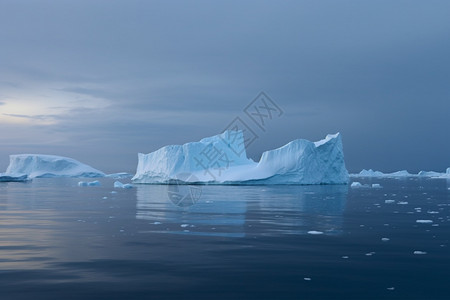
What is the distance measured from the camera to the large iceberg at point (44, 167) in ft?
250

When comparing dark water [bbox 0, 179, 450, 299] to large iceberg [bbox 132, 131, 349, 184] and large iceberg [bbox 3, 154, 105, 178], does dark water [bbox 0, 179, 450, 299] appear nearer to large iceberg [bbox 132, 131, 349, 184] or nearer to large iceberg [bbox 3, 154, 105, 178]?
large iceberg [bbox 132, 131, 349, 184]

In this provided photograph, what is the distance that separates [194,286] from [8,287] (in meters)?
2.25

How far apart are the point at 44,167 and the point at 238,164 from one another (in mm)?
45677

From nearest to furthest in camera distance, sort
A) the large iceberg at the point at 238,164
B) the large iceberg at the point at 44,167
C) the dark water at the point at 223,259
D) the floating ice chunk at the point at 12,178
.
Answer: the dark water at the point at 223,259 < the large iceberg at the point at 238,164 < the floating ice chunk at the point at 12,178 < the large iceberg at the point at 44,167

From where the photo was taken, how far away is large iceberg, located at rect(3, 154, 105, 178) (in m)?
76.1

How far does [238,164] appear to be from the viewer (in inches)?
1854

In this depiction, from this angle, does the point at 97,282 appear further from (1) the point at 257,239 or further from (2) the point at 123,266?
(1) the point at 257,239

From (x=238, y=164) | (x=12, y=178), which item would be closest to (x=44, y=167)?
(x=12, y=178)

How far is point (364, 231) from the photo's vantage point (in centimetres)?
1052

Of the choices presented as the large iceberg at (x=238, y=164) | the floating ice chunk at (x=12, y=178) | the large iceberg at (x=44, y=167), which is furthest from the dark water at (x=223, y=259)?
the large iceberg at (x=44, y=167)

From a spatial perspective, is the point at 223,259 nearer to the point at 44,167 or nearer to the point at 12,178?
the point at 12,178

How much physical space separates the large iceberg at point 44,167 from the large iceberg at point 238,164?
36764mm

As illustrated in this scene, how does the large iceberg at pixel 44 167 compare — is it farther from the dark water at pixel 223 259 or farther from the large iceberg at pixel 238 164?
the dark water at pixel 223 259

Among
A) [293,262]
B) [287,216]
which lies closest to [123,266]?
[293,262]
